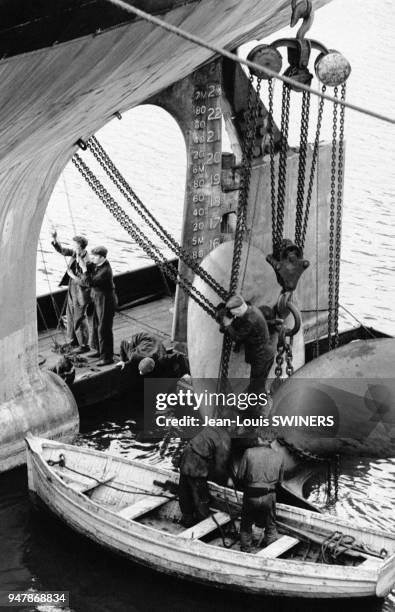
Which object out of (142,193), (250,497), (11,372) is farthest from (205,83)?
(142,193)

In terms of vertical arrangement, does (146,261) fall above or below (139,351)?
above

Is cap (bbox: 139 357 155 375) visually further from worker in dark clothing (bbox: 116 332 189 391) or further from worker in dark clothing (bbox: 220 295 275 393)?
worker in dark clothing (bbox: 220 295 275 393)

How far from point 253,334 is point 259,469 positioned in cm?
193

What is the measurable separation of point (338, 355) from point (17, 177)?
401cm

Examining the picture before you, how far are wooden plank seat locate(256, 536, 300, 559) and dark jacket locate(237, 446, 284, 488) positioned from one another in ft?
1.74

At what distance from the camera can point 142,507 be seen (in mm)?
11820

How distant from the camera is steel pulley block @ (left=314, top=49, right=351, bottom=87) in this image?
11797mm

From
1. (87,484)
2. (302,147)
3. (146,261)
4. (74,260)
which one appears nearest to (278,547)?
(87,484)

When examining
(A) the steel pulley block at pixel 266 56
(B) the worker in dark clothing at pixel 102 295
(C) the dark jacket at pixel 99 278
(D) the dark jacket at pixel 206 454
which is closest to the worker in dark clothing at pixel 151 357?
(B) the worker in dark clothing at pixel 102 295

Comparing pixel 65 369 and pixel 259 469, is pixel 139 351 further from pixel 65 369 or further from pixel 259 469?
pixel 259 469

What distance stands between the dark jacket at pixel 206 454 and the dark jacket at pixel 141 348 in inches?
122

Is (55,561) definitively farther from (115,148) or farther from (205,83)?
(115,148)

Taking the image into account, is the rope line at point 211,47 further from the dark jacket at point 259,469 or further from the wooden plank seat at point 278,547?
the wooden plank seat at point 278,547

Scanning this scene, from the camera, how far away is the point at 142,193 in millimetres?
24781
